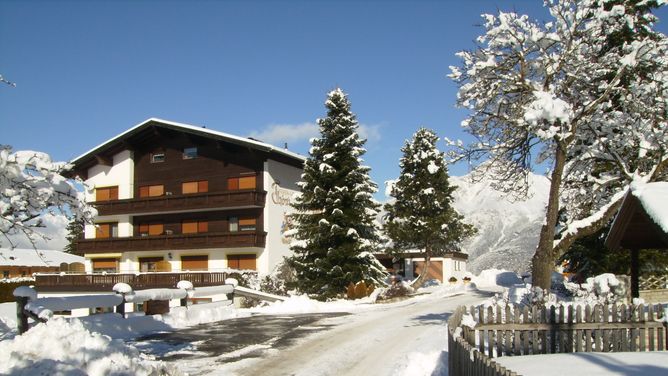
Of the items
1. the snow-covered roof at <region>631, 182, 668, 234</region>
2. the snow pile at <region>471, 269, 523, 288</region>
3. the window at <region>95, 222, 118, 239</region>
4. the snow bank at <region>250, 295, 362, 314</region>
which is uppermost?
the snow-covered roof at <region>631, 182, 668, 234</region>

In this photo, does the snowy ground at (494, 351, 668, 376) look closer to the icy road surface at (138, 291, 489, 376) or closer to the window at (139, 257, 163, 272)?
the icy road surface at (138, 291, 489, 376)

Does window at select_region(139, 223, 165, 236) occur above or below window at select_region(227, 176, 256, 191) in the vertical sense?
below

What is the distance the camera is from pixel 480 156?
58.1 ft

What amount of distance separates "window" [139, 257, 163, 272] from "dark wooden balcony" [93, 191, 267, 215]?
3.56 m

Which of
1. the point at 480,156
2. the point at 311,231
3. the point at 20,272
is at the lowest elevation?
the point at 20,272

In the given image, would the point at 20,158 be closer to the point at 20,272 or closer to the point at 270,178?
the point at 270,178

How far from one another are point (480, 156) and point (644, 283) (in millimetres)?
13828

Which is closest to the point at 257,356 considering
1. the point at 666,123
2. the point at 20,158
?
the point at 20,158

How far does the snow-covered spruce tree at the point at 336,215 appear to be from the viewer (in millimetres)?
31891

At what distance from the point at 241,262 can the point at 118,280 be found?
818cm

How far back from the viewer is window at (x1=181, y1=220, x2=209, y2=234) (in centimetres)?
4184

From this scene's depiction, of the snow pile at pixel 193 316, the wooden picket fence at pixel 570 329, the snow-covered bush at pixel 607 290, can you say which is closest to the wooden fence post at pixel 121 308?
the snow pile at pixel 193 316

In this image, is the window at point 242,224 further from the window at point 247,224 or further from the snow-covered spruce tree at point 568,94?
the snow-covered spruce tree at point 568,94

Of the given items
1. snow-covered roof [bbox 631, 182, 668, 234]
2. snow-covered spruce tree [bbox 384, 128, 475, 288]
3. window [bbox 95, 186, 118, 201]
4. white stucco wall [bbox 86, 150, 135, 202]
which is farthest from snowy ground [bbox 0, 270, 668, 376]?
window [bbox 95, 186, 118, 201]
